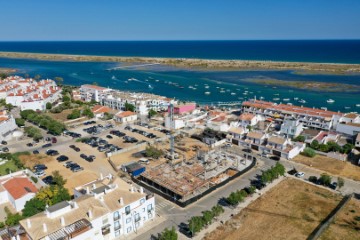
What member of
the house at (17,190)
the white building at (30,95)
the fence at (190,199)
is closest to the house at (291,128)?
the fence at (190,199)

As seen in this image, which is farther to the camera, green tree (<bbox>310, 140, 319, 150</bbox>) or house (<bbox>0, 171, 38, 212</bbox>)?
green tree (<bbox>310, 140, 319, 150</bbox>)

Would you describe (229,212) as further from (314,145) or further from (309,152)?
(314,145)

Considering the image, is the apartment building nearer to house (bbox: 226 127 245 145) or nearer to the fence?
house (bbox: 226 127 245 145)

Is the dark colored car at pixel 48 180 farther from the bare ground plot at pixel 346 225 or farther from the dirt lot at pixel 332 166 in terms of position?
the dirt lot at pixel 332 166

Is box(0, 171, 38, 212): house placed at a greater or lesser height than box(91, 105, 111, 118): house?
greater

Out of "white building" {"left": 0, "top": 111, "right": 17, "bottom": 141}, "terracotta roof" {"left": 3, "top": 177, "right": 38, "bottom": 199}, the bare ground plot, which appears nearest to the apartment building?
the bare ground plot

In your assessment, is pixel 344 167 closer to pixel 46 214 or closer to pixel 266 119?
pixel 266 119

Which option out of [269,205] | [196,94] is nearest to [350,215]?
[269,205]
